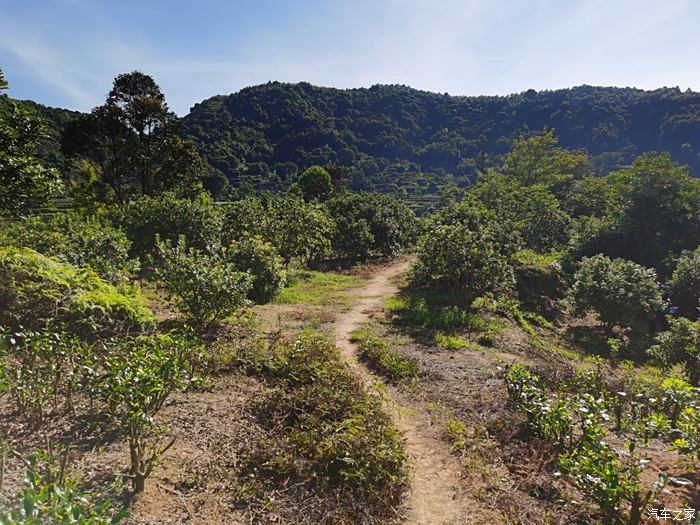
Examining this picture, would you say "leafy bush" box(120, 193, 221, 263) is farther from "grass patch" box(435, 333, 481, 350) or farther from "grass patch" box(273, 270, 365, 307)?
"grass patch" box(435, 333, 481, 350)

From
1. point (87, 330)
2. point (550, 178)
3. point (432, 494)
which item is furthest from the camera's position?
point (550, 178)

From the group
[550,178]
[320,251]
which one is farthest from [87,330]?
[550,178]

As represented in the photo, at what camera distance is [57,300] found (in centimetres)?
568

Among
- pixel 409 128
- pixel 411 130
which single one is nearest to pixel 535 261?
pixel 411 130

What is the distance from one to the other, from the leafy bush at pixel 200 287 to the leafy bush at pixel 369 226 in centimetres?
1291

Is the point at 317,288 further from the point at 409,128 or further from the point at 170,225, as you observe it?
the point at 409,128

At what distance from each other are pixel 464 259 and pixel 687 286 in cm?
1030

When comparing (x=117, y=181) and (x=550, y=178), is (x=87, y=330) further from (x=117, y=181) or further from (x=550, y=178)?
(x=550, y=178)

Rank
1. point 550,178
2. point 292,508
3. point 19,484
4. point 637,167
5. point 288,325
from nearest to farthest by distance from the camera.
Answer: point 19,484 → point 292,508 → point 288,325 → point 637,167 → point 550,178

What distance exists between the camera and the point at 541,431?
490 centimetres

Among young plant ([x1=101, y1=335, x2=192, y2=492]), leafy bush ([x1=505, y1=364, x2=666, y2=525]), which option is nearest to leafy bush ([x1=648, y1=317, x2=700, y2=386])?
leafy bush ([x1=505, y1=364, x2=666, y2=525])

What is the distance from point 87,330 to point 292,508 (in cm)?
410

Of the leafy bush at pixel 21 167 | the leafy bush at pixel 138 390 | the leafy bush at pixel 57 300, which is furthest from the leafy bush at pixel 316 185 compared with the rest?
the leafy bush at pixel 138 390

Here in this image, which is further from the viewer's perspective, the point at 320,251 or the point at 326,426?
the point at 320,251
